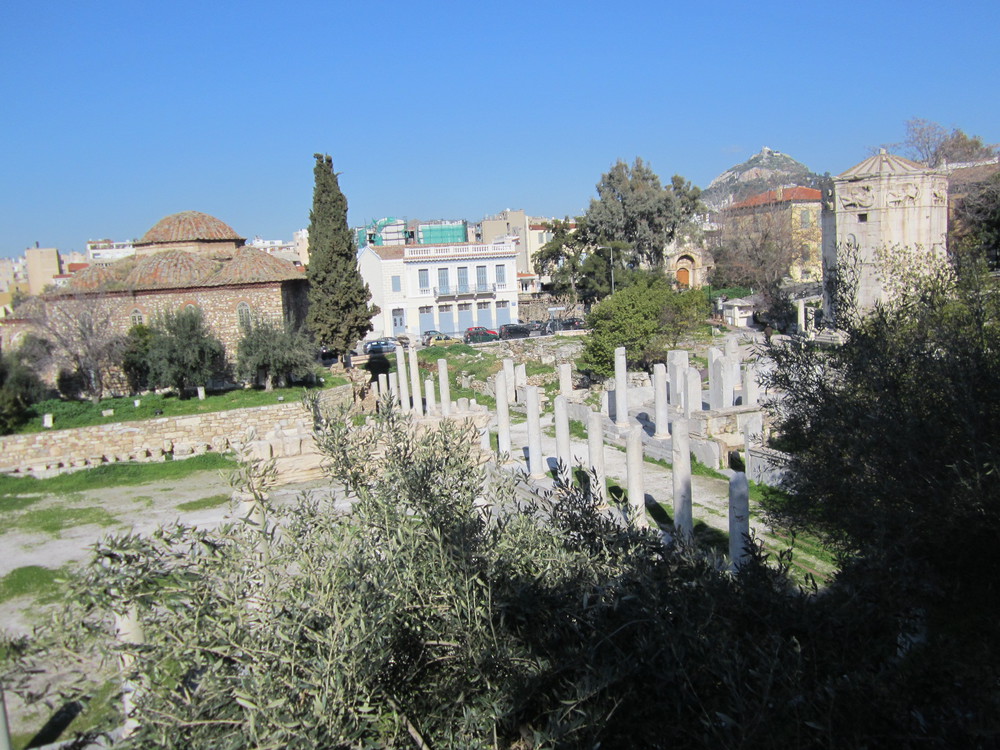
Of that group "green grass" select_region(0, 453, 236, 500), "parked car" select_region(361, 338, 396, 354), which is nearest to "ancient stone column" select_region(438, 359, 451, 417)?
"green grass" select_region(0, 453, 236, 500)

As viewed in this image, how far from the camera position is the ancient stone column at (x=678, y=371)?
18091 mm

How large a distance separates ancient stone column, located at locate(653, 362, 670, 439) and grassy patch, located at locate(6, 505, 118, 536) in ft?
37.2

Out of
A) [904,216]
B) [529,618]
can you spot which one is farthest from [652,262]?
[529,618]

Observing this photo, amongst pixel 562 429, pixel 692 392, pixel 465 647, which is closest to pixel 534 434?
pixel 562 429

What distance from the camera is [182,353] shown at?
79.6 ft

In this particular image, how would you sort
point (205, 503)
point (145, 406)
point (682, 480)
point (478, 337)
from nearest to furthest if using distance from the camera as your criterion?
point (682, 480)
point (205, 503)
point (145, 406)
point (478, 337)

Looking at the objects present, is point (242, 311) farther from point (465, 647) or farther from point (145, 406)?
A: point (465, 647)

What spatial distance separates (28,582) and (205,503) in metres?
4.40

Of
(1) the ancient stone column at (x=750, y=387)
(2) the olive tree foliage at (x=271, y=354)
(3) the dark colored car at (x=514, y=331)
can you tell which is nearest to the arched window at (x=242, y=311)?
(2) the olive tree foliage at (x=271, y=354)

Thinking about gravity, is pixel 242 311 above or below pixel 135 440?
above

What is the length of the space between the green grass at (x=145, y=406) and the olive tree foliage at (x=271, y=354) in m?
0.62

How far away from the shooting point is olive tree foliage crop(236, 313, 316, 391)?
25.3 m

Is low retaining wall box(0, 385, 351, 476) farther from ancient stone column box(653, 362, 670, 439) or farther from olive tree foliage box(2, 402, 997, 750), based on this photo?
olive tree foliage box(2, 402, 997, 750)

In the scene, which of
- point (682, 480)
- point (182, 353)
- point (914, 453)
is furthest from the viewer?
point (182, 353)
